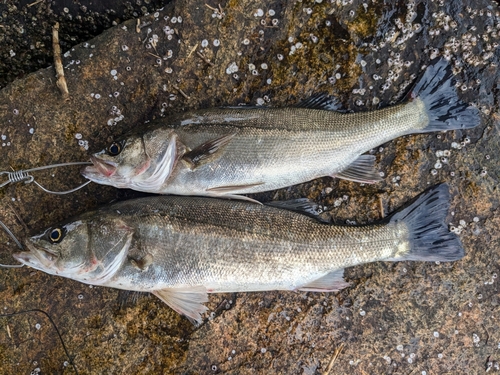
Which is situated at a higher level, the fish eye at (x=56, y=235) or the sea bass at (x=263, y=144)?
the sea bass at (x=263, y=144)

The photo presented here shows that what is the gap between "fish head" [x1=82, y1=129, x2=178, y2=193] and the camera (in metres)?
3.15

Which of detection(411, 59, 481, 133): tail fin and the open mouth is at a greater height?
detection(411, 59, 481, 133): tail fin

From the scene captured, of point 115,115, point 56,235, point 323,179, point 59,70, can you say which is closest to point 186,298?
point 56,235

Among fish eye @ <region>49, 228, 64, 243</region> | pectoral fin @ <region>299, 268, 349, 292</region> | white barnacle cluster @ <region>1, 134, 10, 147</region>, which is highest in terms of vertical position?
white barnacle cluster @ <region>1, 134, 10, 147</region>

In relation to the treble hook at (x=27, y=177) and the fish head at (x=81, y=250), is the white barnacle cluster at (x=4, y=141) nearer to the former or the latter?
the treble hook at (x=27, y=177)

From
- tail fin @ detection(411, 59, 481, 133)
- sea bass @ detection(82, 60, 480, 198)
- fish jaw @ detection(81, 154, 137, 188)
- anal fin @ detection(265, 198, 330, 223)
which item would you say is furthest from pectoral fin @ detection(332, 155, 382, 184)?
fish jaw @ detection(81, 154, 137, 188)

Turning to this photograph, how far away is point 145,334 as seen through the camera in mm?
3406

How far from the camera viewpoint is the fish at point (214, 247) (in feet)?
10.1

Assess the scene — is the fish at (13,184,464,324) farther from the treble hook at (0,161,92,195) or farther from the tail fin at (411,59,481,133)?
the tail fin at (411,59,481,133)

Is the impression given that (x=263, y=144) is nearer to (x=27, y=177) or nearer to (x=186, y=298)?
(x=186, y=298)

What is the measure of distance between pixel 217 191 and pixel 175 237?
46 centimetres

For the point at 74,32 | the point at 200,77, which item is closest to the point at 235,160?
the point at 200,77

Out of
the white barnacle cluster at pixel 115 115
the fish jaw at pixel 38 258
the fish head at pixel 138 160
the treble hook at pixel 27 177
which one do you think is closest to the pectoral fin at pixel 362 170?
the fish head at pixel 138 160

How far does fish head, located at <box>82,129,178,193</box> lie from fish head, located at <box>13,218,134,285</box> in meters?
0.36
